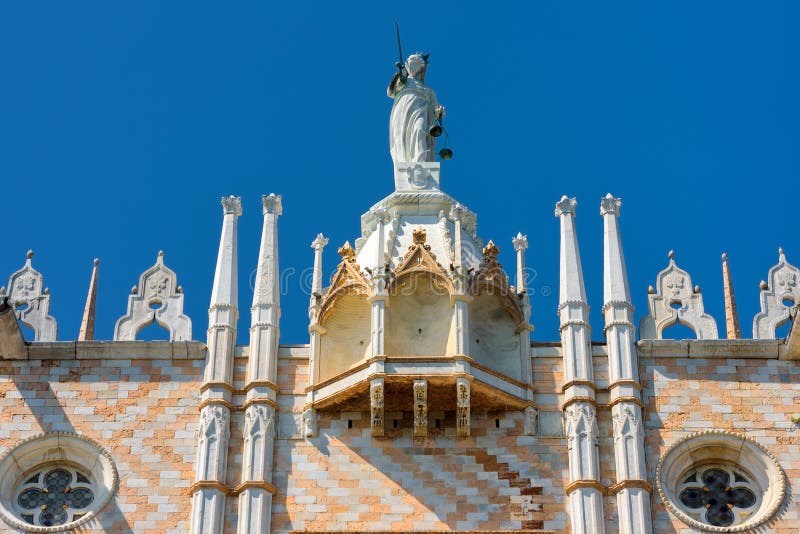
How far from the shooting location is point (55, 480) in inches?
1005

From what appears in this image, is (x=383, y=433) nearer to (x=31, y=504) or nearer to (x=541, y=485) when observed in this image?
(x=541, y=485)

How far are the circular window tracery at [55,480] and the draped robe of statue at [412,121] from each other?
707cm

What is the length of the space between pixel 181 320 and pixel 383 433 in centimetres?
367

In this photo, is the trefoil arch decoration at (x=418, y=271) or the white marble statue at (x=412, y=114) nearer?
the trefoil arch decoration at (x=418, y=271)

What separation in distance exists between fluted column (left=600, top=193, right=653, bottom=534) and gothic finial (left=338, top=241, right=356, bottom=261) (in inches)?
149

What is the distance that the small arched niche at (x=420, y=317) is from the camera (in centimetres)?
2648

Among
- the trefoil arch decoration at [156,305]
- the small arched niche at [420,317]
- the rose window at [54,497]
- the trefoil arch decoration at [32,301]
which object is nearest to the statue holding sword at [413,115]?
the small arched niche at [420,317]

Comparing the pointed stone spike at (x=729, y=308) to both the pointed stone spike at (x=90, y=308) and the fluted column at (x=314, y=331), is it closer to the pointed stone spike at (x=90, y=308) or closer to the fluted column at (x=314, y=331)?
the fluted column at (x=314, y=331)

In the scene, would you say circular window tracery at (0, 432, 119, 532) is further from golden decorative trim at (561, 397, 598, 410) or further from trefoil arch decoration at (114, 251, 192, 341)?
golden decorative trim at (561, 397, 598, 410)

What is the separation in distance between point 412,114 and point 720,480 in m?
7.96

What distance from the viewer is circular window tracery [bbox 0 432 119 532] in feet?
82.3

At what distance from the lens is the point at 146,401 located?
25922mm

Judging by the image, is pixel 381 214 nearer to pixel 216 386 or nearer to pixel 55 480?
pixel 216 386

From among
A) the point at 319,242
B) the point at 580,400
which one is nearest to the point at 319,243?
the point at 319,242
